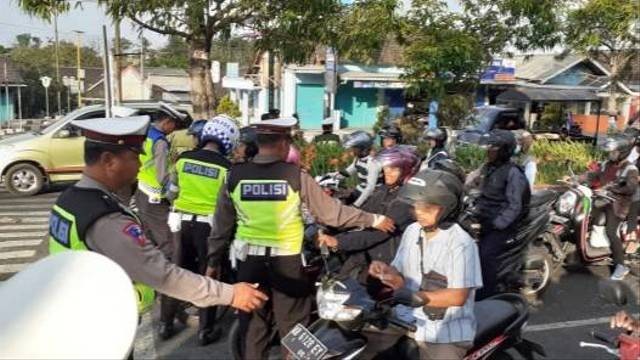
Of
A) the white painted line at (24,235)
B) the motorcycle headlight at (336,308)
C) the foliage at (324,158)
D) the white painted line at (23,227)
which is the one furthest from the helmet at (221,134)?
the white painted line at (23,227)

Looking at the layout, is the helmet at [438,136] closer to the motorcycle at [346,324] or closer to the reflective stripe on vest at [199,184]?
the reflective stripe on vest at [199,184]

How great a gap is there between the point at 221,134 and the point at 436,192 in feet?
7.85

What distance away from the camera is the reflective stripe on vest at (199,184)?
4.85 m

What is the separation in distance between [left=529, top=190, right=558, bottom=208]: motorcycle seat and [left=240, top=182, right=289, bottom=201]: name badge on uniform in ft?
9.85

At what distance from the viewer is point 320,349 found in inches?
110

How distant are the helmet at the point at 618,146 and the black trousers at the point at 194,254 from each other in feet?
15.1

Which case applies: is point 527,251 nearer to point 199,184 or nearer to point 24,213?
point 199,184

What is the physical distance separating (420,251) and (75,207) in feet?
5.23

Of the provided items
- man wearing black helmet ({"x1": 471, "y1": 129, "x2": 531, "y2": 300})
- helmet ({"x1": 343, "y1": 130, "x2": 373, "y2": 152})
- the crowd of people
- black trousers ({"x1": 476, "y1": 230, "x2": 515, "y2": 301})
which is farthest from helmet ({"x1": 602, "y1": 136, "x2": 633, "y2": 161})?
helmet ({"x1": 343, "y1": 130, "x2": 373, "y2": 152})

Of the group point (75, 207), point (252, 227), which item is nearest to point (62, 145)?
point (252, 227)

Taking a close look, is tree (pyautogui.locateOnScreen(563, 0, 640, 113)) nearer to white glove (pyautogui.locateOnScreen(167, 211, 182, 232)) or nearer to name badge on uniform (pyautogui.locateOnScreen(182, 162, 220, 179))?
name badge on uniform (pyautogui.locateOnScreen(182, 162, 220, 179))

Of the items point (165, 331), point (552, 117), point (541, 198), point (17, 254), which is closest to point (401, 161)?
point (541, 198)

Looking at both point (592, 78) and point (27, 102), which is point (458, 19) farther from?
point (27, 102)

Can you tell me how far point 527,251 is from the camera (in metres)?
6.14
